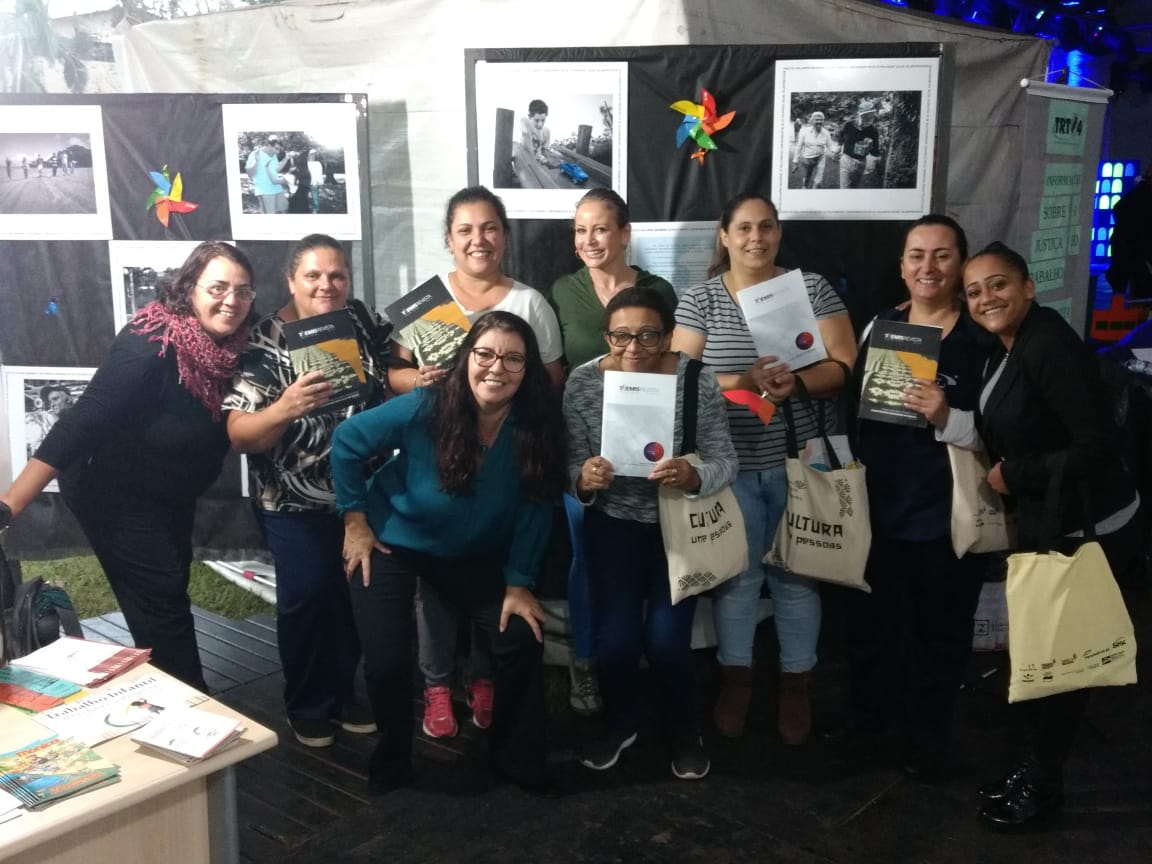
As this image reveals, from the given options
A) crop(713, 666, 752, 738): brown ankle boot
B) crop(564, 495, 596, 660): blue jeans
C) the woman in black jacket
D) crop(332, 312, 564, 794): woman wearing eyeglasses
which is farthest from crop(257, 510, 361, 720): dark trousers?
the woman in black jacket

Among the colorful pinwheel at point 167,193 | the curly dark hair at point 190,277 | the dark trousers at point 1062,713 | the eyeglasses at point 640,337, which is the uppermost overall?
the colorful pinwheel at point 167,193

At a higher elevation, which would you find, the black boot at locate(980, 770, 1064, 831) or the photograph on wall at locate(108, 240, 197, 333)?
the photograph on wall at locate(108, 240, 197, 333)

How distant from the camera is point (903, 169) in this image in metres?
3.66

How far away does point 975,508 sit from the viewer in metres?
2.85

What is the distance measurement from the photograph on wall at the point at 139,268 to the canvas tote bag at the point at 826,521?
255cm

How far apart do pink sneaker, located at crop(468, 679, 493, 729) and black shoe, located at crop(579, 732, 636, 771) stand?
384 mm

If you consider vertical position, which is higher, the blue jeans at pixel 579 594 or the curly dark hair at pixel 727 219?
the curly dark hair at pixel 727 219

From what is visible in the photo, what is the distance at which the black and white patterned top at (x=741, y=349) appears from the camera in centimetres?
314

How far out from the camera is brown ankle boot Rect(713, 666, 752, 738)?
339 centimetres

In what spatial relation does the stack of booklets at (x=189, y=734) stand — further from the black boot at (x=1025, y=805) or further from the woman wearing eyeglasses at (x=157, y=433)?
the black boot at (x=1025, y=805)

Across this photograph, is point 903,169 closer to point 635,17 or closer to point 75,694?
point 635,17

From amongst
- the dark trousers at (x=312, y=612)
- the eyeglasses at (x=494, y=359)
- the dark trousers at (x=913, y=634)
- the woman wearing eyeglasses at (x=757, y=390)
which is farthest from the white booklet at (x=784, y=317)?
the dark trousers at (x=312, y=612)

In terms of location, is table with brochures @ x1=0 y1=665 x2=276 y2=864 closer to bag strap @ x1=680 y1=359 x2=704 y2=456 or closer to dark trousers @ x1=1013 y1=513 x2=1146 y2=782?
bag strap @ x1=680 y1=359 x2=704 y2=456

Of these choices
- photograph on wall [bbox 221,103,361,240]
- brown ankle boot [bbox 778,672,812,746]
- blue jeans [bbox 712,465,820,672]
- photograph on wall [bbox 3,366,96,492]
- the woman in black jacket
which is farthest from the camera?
photograph on wall [bbox 3,366,96,492]
